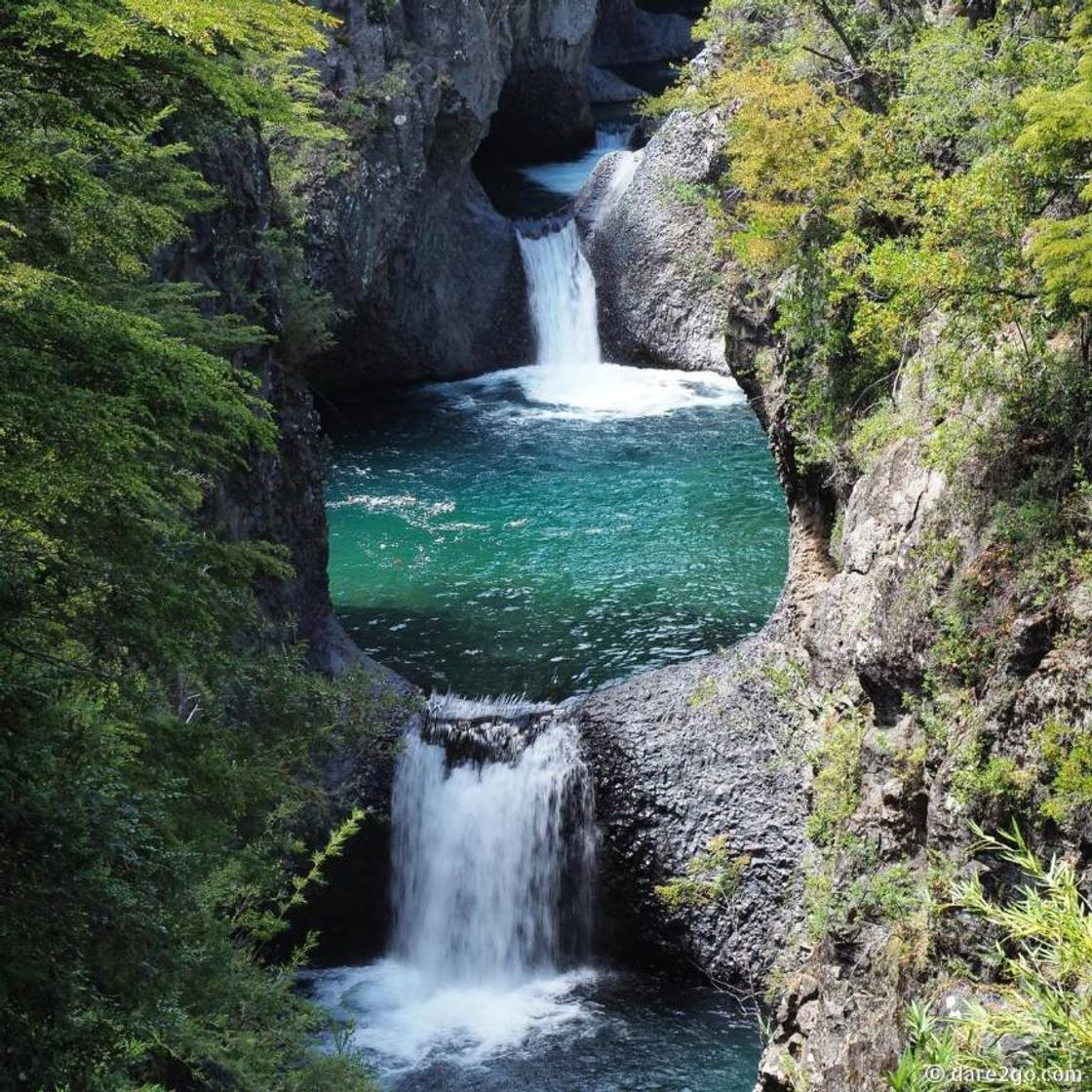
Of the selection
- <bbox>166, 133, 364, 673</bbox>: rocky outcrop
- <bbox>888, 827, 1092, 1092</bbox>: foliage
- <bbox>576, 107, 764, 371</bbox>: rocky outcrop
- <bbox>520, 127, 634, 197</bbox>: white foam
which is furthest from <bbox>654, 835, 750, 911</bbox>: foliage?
<bbox>520, 127, 634, 197</bbox>: white foam

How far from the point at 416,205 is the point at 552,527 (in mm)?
10383

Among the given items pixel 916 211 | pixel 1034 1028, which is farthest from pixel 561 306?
pixel 1034 1028

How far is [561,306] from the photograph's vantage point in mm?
31234

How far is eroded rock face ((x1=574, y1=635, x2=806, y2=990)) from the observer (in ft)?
43.1

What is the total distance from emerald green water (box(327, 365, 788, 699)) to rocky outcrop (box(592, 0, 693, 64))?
21153 millimetres

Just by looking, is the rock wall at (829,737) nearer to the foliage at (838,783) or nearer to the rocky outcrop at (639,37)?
the foliage at (838,783)

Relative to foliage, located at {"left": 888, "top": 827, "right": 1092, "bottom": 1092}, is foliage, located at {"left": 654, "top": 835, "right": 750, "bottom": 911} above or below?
below

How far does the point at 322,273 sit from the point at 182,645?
68.0 ft

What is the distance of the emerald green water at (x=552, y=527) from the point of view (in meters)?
17.3

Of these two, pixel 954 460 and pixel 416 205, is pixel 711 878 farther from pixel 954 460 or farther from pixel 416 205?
pixel 416 205

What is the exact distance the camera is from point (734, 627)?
17328 millimetres

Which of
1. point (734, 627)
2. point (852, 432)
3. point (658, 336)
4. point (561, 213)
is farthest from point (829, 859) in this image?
point (561, 213)

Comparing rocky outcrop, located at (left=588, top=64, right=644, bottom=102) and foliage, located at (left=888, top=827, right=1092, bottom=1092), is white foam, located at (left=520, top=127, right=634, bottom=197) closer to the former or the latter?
rocky outcrop, located at (left=588, top=64, right=644, bottom=102)

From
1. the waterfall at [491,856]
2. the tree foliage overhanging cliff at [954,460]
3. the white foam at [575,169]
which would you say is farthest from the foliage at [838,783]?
the white foam at [575,169]
